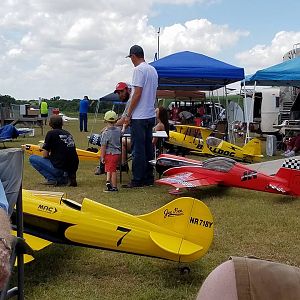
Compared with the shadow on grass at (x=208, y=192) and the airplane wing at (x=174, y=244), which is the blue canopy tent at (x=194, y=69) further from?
the airplane wing at (x=174, y=244)

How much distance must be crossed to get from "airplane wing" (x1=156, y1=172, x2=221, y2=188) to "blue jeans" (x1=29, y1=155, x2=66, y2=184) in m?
1.92

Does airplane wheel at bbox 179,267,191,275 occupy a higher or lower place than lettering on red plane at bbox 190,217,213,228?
lower

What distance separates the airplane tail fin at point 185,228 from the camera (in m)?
3.31

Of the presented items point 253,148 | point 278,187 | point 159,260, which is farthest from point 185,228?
point 253,148

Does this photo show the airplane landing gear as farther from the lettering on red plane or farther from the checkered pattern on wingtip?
the checkered pattern on wingtip

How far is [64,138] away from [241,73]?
489 cm

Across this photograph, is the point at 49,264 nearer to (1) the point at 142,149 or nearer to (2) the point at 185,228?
(2) the point at 185,228

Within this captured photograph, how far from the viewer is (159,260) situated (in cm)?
387

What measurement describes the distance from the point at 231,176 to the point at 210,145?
467cm

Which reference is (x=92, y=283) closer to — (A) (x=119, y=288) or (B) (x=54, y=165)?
(A) (x=119, y=288)

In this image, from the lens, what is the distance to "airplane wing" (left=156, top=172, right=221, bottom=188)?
6215mm

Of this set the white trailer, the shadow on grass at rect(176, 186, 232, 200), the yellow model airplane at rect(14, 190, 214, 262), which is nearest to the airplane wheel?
the yellow model airplane at rect(14, 190, 214, 262)

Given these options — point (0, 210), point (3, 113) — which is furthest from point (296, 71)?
point (3, 113)

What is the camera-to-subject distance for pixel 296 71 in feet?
35.1
